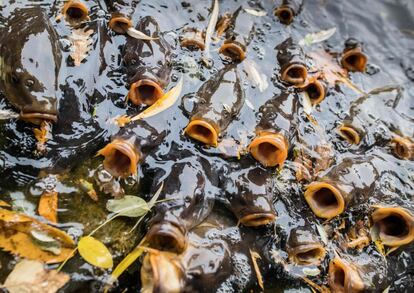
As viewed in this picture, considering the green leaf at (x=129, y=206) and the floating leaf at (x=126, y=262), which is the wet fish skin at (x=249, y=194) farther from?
the floating leaf at (x=126, y=262)

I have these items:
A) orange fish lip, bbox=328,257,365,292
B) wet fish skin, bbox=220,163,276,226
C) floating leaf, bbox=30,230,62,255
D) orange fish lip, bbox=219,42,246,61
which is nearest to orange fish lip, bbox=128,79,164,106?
wet fish skin, bbox=220,163,276,226

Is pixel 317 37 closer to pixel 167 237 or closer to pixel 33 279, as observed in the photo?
pixel 167 237

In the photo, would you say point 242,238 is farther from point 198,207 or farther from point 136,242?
point 136,242

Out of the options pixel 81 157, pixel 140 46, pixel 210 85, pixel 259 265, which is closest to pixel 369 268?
pixel 259 265

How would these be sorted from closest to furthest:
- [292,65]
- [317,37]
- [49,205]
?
[49,205], [292,65], [317,37]

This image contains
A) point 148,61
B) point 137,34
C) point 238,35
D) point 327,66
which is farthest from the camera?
point 327,66

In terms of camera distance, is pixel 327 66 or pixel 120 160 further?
pixel 327 66

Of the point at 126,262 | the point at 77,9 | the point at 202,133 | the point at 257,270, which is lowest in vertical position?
the point at 257,270

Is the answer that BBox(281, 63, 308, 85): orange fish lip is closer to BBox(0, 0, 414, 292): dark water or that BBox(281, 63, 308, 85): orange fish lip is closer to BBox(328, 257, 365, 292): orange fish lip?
BBox(0, 0, 414, 292): dark water

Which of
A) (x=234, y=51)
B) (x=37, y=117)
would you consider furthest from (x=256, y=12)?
(x=37, y=117)
